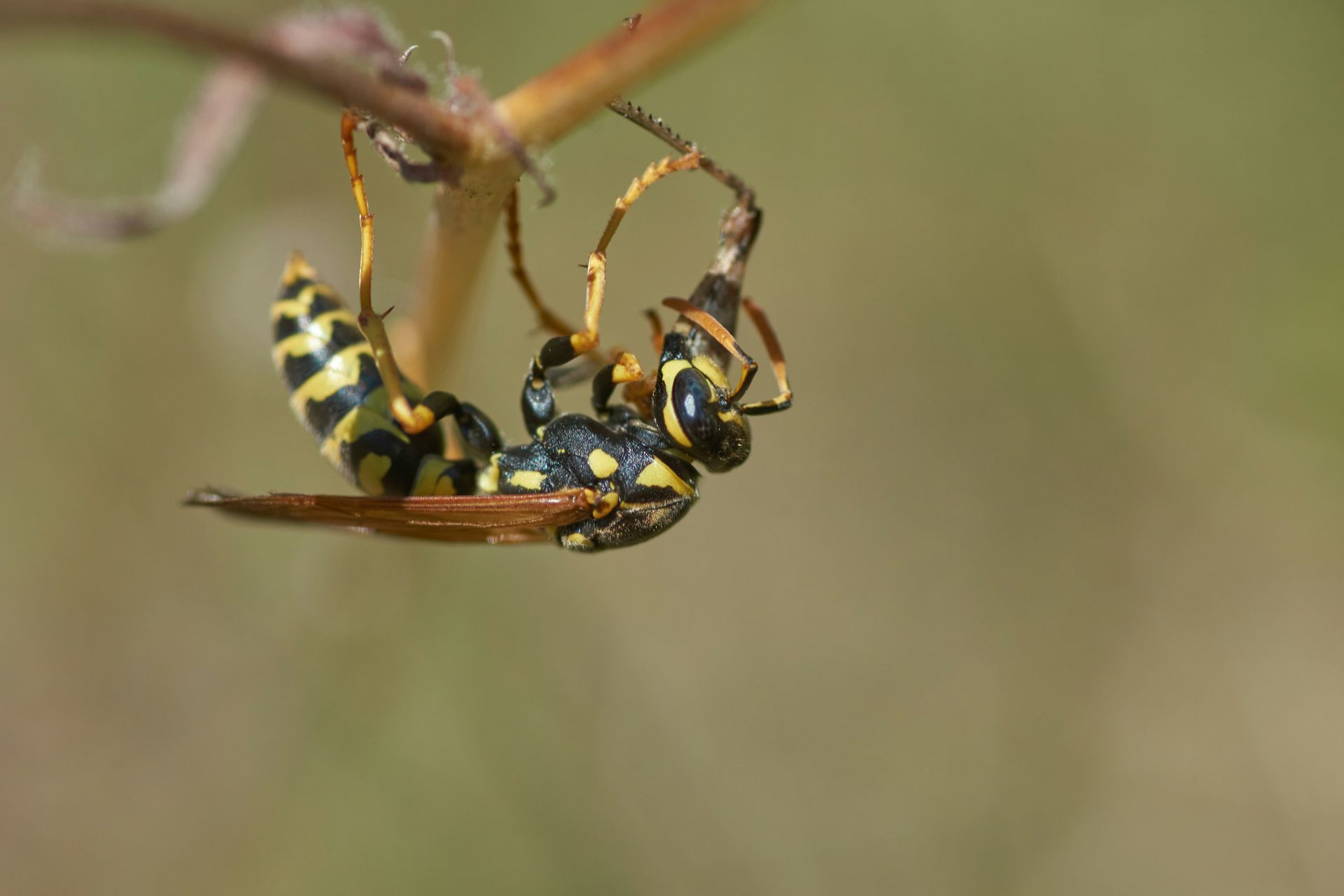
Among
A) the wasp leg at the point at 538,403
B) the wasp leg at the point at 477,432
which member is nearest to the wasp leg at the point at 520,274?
the wasp leg at the point at 538,403

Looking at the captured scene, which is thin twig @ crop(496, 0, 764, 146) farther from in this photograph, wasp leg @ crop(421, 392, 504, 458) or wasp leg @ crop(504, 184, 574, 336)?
wasp leg @ crop(421, 392, 504, 458)

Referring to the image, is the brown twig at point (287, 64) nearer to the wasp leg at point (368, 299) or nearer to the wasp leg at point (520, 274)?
the wasp leg at point (368, 299)

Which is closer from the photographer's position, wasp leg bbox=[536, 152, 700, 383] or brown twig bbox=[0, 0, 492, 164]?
brown twig bbox=[0, 0, 492, 164]

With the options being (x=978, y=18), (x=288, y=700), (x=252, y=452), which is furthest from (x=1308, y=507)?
(x=252, y=452)

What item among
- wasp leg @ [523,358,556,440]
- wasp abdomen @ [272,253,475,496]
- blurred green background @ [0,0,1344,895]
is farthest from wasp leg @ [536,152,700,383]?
blurred green background @ [0,0,1344,895]

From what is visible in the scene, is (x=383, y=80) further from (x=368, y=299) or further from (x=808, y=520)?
(x=808, y=520)

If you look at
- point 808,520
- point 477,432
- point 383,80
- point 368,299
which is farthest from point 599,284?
point 808,520
